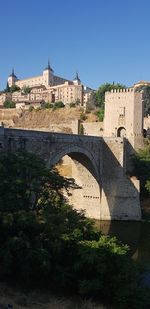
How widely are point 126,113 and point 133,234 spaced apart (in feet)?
51.0

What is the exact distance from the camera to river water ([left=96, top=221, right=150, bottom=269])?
Result: 83.7 feet

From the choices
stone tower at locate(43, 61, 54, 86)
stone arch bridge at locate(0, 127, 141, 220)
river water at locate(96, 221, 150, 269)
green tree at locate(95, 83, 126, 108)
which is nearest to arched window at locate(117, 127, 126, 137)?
stone arch bridge at locate(0, 127, 141, 220)

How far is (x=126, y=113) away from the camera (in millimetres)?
41750

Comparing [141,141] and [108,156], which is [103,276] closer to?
[108,156]

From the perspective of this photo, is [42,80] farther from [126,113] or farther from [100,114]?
[126,113]

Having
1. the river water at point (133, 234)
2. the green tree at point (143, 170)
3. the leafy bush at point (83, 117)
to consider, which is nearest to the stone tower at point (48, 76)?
the leafy bush at point (83, 117)

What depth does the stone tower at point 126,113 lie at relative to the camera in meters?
41.4

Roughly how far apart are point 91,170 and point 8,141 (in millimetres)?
13340

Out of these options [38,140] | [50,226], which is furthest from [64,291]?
[38,140]

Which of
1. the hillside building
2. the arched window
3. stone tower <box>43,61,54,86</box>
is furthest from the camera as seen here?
stone tower <box>43,61,54,86</box>

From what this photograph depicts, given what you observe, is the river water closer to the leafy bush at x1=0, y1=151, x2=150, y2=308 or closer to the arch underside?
the arch underside

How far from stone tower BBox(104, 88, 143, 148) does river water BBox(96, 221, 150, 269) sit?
35.0 feet

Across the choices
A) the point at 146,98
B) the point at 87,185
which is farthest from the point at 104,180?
the point at 146,98

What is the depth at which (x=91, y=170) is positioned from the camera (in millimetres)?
34719
